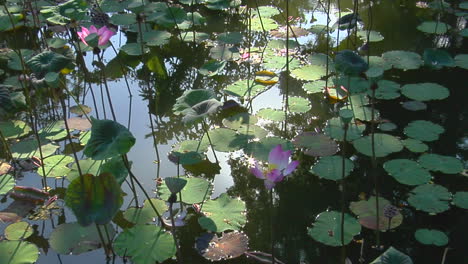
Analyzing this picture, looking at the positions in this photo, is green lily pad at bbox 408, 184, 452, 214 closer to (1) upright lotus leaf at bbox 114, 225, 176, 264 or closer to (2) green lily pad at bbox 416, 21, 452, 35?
(1) upright lotus leaf at bbox 114, 225, 176, 264

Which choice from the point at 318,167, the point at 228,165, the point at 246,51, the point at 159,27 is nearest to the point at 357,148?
the point at 318,167

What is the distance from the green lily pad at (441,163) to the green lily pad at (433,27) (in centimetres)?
159

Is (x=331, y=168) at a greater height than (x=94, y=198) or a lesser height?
lesser

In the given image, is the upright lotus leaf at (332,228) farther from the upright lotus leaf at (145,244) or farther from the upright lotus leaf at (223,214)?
the upright lotus leaf at (145,244)

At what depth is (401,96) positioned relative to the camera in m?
2.79

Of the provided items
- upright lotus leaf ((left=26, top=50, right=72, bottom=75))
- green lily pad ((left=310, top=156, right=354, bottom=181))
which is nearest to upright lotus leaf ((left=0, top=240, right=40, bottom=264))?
upright lotus leaf ((left=26, top=50, right=72, bottom=75))

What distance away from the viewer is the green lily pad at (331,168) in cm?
215

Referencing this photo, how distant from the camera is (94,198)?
1518mm

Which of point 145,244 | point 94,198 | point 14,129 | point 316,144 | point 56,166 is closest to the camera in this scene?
point 94,198

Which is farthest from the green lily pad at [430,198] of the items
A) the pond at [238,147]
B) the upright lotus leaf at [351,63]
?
the upright lotus leaf at [351,63]

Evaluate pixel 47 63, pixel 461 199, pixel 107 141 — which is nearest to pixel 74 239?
pixel 107 141

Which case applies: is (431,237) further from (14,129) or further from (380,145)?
(14,129)

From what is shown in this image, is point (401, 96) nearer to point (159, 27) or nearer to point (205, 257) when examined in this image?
point (205, 257)

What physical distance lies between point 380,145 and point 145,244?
1.21m
